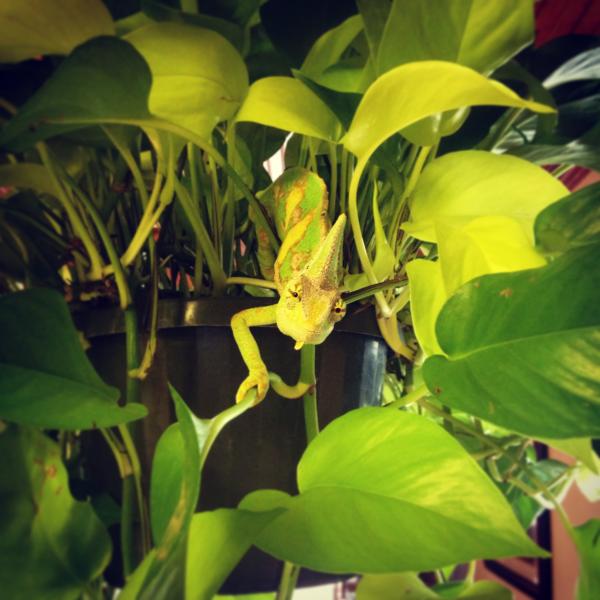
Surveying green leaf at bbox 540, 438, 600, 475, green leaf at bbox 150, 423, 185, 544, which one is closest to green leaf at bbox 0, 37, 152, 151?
green leaf at bbox 150, 423, 185, 544

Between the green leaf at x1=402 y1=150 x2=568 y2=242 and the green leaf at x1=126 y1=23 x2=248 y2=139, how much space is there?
6.9 inches

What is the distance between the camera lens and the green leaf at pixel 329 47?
47 cm

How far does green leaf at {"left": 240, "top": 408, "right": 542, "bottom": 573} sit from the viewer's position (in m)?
0.30

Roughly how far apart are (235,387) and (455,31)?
338mm

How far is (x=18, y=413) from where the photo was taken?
376 mm

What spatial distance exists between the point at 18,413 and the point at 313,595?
98cm

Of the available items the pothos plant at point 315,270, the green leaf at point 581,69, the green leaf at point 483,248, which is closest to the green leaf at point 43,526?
the pothos plant at point 315,270

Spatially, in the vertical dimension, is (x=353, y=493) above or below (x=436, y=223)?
below

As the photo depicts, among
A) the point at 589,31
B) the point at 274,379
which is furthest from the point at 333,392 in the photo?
the point at 589,31

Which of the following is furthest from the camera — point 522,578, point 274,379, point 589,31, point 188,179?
point 522,578

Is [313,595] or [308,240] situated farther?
[313,595]

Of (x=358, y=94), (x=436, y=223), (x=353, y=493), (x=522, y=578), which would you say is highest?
(x=358, y=94)

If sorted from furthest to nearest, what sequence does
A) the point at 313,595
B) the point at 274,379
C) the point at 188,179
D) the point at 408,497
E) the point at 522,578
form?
the point at 522,578 → the point at 313,595 → the point at 188,179 → the point at 274,379 → the point at 408,497

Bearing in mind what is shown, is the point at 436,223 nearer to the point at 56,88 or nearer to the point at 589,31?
the point at 56,88
